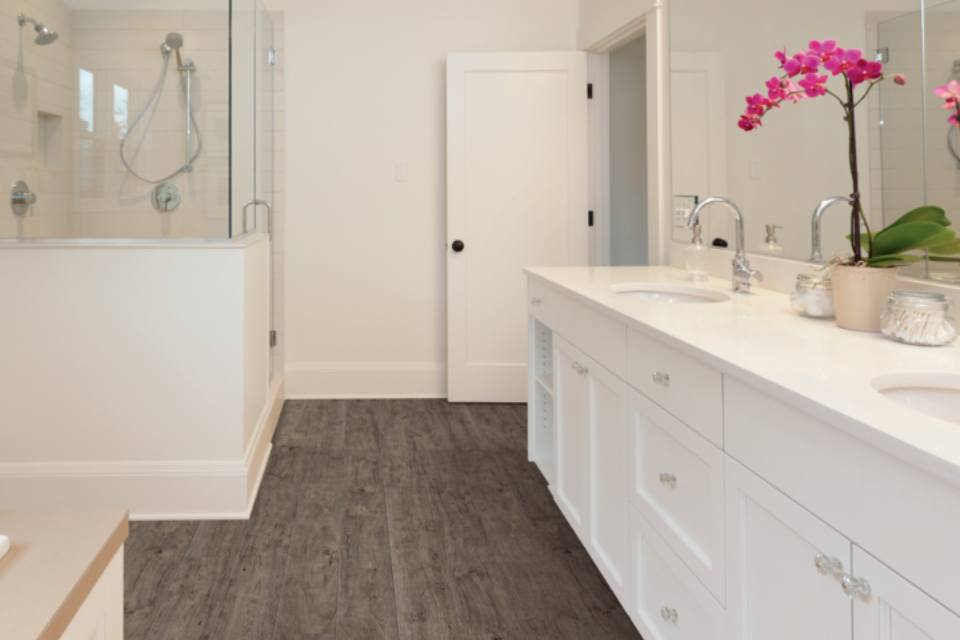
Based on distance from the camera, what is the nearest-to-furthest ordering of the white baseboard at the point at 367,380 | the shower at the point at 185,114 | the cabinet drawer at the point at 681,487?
the cabinet drawer at the point at 681,487 → the shower at the point at 185,114 → the white baseboard at the point at 367,380

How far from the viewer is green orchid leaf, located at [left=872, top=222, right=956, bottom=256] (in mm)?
1632

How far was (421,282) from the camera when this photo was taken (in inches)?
183

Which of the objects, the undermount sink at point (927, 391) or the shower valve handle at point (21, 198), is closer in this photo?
the undermount sink at point (927, 391)

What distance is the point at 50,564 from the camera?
2.41 feet

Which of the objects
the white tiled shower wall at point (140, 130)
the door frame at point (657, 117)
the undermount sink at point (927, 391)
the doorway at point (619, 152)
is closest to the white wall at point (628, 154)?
the doorway at point (619, 152)

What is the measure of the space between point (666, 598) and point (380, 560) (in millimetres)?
1070

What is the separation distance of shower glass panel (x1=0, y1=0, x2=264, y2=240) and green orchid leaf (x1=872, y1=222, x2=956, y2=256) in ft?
6.97

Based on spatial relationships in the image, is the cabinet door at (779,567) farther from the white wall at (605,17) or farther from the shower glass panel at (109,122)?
the white wall at (605,17)

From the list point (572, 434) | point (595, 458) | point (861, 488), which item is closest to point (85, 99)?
point (572, 434)

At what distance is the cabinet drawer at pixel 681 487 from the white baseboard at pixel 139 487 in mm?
1604

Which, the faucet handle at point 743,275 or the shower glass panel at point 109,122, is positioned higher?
the shower glass panel at point 109,122

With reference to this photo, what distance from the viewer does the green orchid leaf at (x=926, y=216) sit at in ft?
5.44

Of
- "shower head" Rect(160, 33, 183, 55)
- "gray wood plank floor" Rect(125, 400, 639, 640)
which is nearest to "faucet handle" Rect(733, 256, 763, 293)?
"gray wood plank floor" Rect(125, 400, 639, 640)

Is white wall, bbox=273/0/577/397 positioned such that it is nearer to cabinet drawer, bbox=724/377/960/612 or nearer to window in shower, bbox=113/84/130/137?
window in shower, bbox=113/84/130/137
